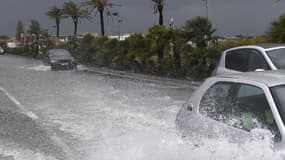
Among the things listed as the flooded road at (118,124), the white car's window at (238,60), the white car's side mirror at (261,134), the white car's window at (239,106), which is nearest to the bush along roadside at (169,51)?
the flooded road at (118,124)

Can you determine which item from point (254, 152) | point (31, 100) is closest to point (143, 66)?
point (31, 100)

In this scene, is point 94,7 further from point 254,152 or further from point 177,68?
point 254,152

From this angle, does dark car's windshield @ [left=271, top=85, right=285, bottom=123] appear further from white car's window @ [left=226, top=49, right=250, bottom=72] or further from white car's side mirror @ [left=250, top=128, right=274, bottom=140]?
white car's window @ [left=226, top=49, right=250, bottom=72]

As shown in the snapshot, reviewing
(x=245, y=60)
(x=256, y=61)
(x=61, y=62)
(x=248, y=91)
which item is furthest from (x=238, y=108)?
(x=61, y=62)

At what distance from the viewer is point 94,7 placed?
1844 inches

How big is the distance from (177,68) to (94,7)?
2694 centimetres

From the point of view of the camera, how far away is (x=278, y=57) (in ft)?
30.4

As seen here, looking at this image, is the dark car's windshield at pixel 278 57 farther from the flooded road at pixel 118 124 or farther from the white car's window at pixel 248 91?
the white car's window at pixel 248 91

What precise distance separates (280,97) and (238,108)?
0.59 m

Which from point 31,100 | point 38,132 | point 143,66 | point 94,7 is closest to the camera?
point 38,132

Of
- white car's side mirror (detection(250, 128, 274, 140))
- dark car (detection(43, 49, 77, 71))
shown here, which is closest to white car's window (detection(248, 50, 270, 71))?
white car's side mirror (detection(250, 128, 274, 140))

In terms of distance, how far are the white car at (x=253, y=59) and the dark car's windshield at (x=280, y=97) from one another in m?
4.71

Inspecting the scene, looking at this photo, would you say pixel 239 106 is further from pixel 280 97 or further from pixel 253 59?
pixel 253 59

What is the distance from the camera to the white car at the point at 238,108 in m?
4.19
